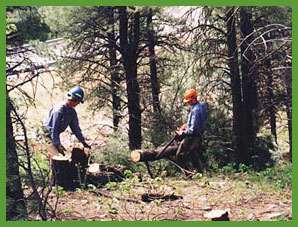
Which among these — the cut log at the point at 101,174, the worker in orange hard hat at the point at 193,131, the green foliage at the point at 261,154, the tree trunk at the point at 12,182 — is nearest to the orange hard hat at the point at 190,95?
the worker in orange hard hat at the point at 193,131

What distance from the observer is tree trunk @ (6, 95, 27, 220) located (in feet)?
28.2

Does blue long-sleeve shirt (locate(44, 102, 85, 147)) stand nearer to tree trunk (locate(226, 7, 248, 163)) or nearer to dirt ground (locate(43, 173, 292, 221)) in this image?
dirt ground (locate(43, 173, 292, 221))

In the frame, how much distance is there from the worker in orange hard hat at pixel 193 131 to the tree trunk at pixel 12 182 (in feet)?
14.6

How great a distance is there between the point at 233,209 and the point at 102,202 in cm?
240

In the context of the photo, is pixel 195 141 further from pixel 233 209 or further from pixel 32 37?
pixel 32 37

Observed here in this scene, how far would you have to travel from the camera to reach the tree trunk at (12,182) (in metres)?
8.60

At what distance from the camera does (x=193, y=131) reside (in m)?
12.1

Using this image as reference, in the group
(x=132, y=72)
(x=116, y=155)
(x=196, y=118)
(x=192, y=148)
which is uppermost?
(x=132, y=72)

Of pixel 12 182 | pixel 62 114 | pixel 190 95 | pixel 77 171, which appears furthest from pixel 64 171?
pixel 190 95

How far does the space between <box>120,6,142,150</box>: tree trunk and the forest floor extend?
3.36 m

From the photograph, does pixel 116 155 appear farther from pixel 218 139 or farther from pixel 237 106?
pixel 237 106

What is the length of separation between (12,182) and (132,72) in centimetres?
673

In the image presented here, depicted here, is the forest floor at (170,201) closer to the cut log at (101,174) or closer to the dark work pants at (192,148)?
the cut log at (101,174)

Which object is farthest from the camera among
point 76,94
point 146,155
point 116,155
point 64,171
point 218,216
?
point 116,155
